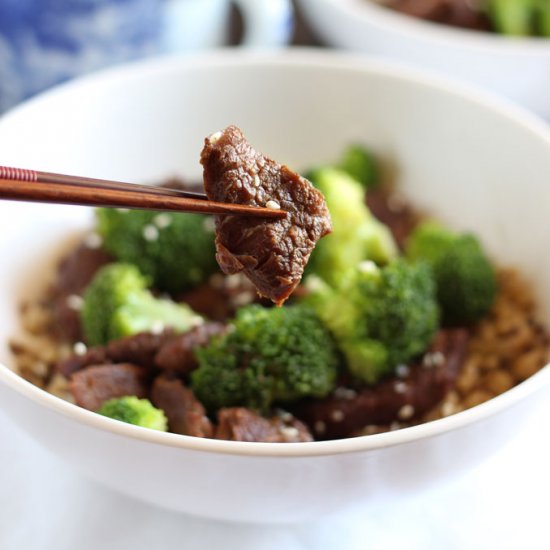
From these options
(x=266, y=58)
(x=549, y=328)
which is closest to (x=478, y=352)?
(x=549, y=328)

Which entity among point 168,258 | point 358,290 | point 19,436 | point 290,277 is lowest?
point 19,436

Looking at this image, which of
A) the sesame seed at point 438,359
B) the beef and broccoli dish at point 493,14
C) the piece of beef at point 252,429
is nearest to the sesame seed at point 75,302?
the piece of beef at point 252,429

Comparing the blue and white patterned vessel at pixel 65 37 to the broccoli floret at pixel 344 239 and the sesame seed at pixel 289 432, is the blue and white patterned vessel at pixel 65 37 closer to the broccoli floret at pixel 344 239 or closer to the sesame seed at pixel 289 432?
the broccoli floret at pixel 344 239

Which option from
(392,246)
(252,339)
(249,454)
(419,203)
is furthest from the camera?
(419,203)

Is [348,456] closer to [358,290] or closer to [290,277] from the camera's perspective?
[290,277]

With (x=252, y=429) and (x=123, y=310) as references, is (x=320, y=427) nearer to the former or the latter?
(x=252, y=429)

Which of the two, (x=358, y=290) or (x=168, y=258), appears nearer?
(x=358, y=290)
